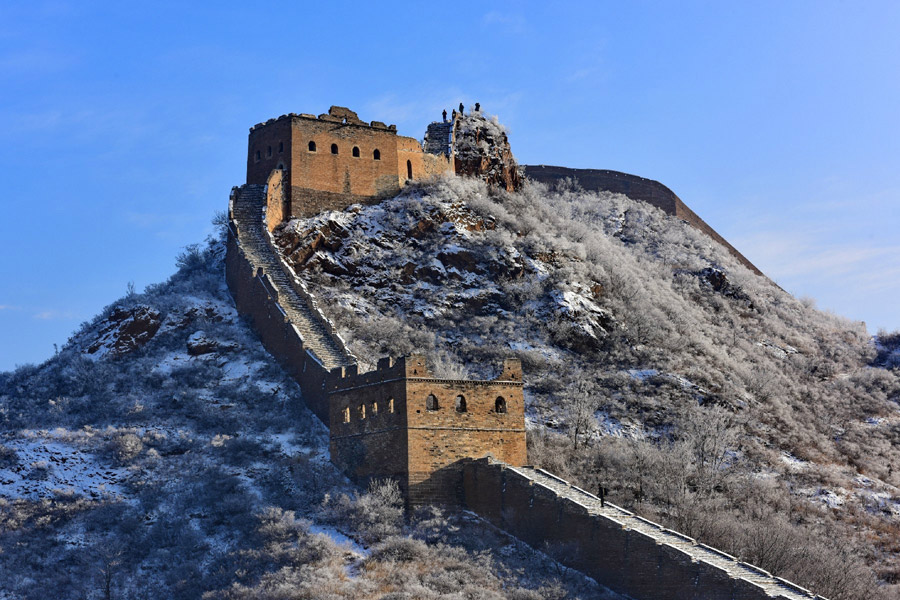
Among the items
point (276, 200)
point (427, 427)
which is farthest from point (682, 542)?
point (276, 200)

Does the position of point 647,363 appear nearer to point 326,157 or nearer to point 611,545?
point 326,157

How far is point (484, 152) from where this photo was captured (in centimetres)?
6200

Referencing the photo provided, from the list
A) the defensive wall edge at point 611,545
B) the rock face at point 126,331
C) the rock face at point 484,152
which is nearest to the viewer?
the defensive wall edge at point 611,545

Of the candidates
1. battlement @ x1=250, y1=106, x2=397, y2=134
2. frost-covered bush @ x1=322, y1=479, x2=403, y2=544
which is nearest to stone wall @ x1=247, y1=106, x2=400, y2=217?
battlement @ x1=250, y1=106, x2=397, y2=134

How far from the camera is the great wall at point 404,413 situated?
29688 millimetres

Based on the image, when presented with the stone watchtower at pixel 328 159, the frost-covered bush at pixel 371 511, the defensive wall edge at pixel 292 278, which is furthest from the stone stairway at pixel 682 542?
the stone watchtower at pixel 328 159

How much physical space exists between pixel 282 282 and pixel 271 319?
3.00m

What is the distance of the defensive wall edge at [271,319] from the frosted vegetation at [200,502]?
0.61 meters

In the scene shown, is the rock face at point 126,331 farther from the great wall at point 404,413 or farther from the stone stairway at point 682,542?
the stone stairway at point 682,542

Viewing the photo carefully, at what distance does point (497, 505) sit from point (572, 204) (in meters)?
43.0

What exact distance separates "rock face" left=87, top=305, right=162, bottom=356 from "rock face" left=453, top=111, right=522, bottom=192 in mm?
19507

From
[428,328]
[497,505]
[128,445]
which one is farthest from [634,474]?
[128,445]

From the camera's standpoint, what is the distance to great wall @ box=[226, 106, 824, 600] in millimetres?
29688

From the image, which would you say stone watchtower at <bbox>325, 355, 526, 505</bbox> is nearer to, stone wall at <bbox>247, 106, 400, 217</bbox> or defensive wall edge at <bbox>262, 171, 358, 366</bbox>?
defensive wall edge at <bbox>262, 171, 358, 366</bbox>
